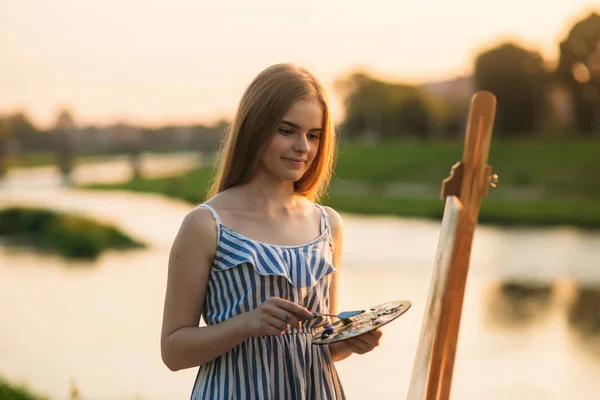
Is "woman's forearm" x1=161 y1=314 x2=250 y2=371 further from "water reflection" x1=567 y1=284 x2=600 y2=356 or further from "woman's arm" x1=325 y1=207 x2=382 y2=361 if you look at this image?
"water reflection" x1=567 y1=284 x2=600 y2=356

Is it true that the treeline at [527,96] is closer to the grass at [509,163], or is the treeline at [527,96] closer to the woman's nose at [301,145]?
the grass at [509,163]

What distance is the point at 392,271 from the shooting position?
15531 millimetres

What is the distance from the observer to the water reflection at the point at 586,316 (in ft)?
34.4

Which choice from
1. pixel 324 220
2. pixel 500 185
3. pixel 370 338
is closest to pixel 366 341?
pixel 370 338

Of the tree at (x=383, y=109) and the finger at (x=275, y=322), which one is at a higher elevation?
the tree at (x=383, y=109)

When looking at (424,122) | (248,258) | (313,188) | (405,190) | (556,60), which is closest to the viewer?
(248,258)

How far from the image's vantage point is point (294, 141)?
6.64 ft

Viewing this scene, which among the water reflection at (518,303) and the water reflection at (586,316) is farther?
the water reflection at (518,303)

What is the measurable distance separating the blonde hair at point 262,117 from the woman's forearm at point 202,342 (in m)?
0.35

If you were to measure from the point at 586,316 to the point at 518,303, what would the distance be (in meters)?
1.13

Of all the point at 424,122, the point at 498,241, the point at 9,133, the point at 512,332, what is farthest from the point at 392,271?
the point at 424,122

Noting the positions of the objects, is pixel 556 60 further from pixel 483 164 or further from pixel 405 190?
pixel 483 164

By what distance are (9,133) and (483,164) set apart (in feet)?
147

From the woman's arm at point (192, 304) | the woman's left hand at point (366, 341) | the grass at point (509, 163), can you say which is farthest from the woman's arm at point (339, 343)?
the grass at point (509, 163)
